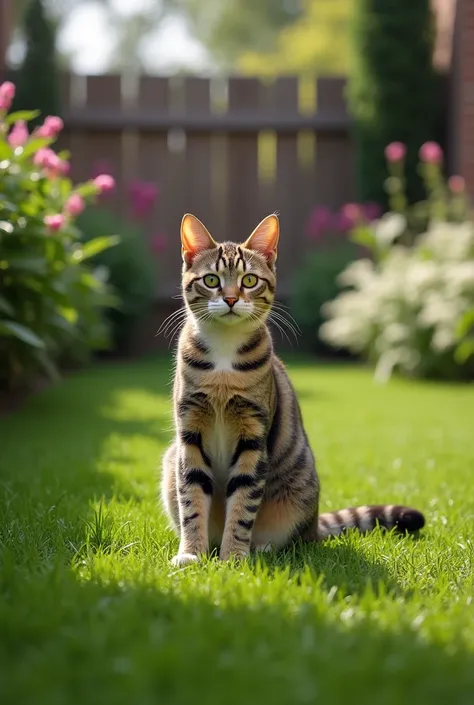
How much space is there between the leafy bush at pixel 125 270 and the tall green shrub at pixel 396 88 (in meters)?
2.87

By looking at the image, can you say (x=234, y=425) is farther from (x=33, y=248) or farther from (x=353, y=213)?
(x=353, y=213)

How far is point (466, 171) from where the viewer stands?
9.87 metres

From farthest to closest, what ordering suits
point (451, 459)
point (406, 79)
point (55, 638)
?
point (406, 79)
point (451, 459)
point (55, 638)

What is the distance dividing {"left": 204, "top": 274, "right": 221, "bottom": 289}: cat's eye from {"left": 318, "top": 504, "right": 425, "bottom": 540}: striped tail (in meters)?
0.86

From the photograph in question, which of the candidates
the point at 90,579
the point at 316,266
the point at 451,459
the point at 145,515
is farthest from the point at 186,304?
the point at 316,266

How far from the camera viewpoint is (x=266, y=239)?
298cm

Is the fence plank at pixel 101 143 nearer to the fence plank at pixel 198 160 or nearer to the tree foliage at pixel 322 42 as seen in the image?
the fence plank at pixel 198 160

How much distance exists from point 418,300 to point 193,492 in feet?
19.1

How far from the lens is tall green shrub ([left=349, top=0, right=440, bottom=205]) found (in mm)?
10984

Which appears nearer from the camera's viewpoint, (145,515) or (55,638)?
(55,638)

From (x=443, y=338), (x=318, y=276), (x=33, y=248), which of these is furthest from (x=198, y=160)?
(x=33, y=248)

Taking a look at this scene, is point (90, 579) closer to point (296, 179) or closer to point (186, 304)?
point (186, 304)

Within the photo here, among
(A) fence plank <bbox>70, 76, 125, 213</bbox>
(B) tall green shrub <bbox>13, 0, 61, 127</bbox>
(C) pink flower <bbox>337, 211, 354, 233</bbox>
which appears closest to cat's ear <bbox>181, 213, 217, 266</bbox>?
(C) pink flower <bbox>337, 211, 354, 233</bbox>

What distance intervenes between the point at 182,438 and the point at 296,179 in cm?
937
